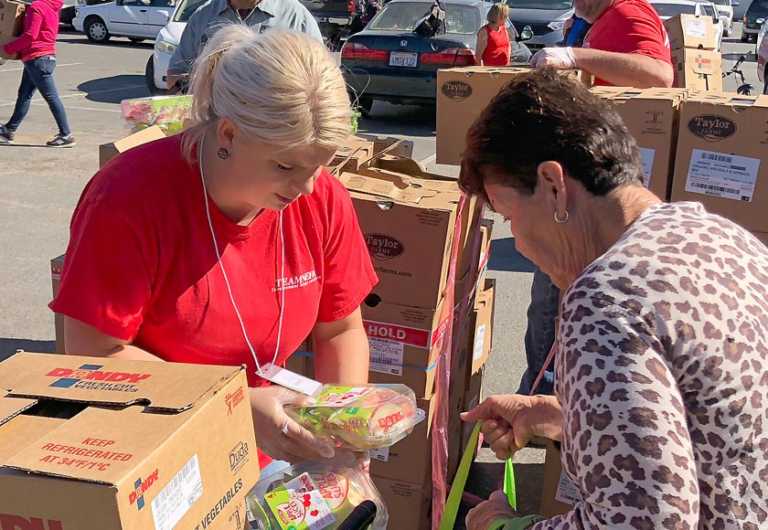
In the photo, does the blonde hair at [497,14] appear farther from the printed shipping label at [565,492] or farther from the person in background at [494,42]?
the printed shipping label at [565,492]

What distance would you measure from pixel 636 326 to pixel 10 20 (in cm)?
803

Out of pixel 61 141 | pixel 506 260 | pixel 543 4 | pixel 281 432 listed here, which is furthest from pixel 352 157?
pixel 543 4

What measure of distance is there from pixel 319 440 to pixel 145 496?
0.65 metres

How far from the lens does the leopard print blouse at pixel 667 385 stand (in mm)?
1240

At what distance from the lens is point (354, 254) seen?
6.97ft

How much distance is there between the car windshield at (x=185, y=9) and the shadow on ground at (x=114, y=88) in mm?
1512

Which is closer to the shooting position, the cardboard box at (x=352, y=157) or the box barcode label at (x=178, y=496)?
the box barcode label at (x=178, y=496)

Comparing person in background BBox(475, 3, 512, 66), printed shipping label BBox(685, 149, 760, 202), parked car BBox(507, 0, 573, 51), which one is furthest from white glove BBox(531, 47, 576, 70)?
parked car BBox(507, 0, 573, 51)

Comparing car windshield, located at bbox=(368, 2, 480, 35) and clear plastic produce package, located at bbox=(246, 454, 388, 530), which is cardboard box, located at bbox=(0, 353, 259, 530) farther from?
car windshield, located at bbox=(368, 2, 480, 35)

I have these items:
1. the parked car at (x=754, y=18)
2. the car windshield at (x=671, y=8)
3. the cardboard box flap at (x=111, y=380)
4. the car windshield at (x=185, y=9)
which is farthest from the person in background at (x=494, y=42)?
the parked car at (x=754, y=18)

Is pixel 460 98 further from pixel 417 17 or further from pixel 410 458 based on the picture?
pixel 417 17

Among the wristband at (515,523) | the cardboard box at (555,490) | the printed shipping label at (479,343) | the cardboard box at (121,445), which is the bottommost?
the cardboard box at (555,490)

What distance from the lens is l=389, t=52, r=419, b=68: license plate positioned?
32.2 feet

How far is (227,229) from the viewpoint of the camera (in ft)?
6.10
